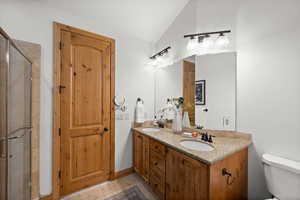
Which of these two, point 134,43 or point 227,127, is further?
point 134,43

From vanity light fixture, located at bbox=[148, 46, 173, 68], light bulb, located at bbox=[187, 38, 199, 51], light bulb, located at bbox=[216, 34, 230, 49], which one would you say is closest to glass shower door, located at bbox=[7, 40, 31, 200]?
vanity light fixture, located at bbox=[148, 46, 173, 68]

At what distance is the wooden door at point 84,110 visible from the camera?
5.55 feet

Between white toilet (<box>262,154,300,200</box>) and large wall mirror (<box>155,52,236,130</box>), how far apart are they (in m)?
0.46

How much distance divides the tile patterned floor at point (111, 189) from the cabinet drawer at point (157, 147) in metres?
0.65

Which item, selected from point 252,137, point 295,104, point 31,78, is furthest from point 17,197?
point 295,104

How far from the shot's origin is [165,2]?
184 centimetres

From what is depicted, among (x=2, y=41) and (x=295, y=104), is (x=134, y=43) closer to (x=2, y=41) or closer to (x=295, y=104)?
(x=2, y=41)

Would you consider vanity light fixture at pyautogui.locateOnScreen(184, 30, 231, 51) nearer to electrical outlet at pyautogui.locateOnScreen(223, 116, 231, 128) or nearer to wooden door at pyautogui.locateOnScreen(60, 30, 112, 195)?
electrical outlet at pyautogui.locateOnScreen(223, 116, 231, 128)

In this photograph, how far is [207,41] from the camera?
169cm

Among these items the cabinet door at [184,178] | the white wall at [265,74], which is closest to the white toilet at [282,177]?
the white wall at [265,74]

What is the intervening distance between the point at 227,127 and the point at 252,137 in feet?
0.82

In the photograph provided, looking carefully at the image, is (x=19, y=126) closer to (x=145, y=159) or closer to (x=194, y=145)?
(x=145, y=159)

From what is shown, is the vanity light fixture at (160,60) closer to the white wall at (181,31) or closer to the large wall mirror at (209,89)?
the white wall at (181,31)

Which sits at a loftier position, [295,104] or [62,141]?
[295,104]
